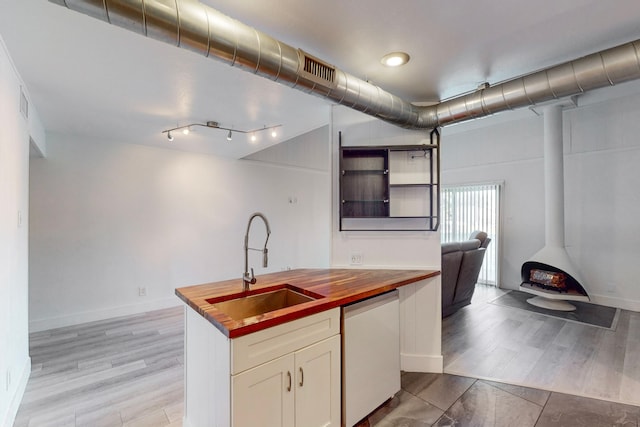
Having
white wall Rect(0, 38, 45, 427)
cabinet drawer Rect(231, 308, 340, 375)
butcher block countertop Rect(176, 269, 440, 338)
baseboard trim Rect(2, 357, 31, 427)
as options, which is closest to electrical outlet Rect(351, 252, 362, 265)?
butcher block countertop Rect(176, 269, 440, 338)

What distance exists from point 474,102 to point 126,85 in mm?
2834

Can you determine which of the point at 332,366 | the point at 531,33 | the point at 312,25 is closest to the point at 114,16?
the point at 312,25

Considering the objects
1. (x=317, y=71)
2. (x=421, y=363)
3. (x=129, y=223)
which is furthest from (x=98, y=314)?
(x=317, y=71)

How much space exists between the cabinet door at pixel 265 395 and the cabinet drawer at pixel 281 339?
0.04 meters

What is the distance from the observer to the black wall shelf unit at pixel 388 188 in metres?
2.69

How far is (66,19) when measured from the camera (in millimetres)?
1549

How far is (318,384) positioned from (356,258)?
4.18 feet

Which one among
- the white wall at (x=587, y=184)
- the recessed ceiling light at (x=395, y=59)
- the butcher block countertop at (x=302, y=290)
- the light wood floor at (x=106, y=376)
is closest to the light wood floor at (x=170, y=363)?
the light wood floor at (x=106, y=376)

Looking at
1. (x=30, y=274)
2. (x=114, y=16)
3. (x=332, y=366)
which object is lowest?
(x=332, y=366)

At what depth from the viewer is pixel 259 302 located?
1951mm

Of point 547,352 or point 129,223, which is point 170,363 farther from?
point 547,352

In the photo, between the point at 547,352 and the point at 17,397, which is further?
the point at 547,352

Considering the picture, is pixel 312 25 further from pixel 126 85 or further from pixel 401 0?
pixel 126 85

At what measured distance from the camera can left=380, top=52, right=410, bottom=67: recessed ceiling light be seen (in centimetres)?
205
